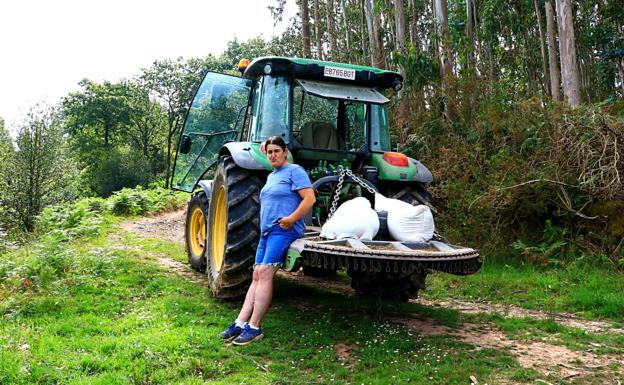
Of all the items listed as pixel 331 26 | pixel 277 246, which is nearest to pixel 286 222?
pixel 277 246

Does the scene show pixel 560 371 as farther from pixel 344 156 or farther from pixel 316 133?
pixel 316 133

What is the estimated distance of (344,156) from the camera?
20.9ft

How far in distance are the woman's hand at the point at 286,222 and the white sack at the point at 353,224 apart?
0.34 meters

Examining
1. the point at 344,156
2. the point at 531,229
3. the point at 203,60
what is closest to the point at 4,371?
the point at 344,156

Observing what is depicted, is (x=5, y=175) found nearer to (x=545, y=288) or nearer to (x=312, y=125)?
(x=312, y=125)

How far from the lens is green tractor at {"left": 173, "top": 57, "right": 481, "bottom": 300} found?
5.52m

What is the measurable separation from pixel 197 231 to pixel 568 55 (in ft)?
27.0

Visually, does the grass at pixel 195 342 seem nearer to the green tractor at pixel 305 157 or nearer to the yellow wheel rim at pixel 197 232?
the green tractor at pixel 305 157

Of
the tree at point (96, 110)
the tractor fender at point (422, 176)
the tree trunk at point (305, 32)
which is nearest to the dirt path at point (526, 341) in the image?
the tractor fender at point (422, 176)

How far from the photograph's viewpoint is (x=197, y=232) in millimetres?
8062

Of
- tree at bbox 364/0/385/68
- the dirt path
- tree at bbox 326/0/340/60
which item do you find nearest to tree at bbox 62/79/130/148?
tree at bbox 326/0/340/60

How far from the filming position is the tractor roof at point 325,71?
243 inches

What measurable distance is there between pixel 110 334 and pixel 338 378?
2.22 metres

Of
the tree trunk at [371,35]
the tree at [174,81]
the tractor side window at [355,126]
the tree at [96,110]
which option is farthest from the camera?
the tree at [96,110]
